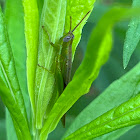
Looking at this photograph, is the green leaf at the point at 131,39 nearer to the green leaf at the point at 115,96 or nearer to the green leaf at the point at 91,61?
the green leaf at the point at 115,96

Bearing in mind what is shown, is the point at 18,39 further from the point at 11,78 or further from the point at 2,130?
the point at 2,130

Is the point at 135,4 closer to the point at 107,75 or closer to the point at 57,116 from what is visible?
the point at 57,116

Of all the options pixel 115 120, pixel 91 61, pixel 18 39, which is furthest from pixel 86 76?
pixel 18 39

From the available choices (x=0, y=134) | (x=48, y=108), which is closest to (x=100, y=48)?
(x=48, y=108)

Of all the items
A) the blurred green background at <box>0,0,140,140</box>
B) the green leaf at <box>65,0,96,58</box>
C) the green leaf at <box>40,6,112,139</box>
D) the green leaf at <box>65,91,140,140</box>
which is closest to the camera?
the green leaf at <box>40,6,112,139</box>

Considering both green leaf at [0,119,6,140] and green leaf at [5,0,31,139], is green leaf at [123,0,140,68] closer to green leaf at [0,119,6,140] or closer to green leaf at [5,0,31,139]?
green leaf at [5,0,31,139]

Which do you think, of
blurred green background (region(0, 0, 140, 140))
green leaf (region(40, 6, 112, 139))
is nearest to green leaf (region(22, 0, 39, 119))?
green leaf (region(40, 6, 112, 139))
